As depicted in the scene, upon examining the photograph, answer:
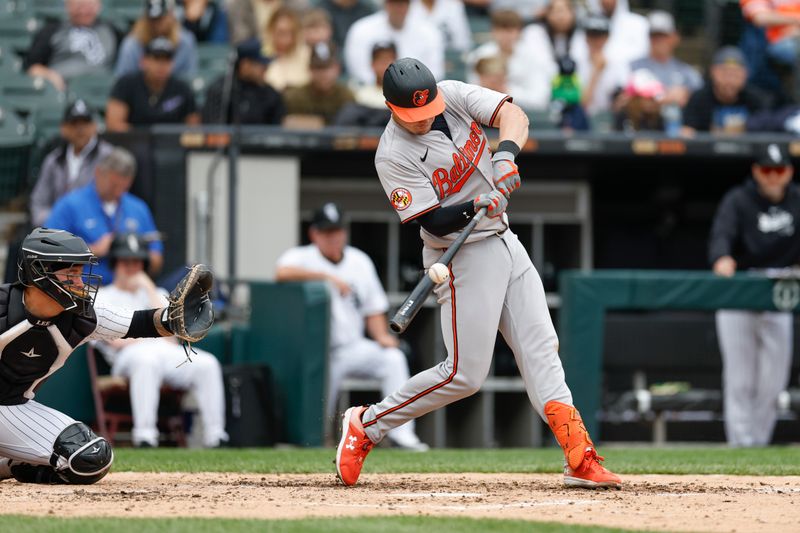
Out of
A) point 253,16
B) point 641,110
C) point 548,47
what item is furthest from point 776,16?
point 253,16

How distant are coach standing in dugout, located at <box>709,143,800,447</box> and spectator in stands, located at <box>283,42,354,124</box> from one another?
2852 millimetres

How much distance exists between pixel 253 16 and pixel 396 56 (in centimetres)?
150

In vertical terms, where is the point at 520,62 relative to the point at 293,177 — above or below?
above

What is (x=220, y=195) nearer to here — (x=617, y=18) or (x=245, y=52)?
(x=245, y=52)

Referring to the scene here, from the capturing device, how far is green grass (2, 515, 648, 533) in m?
4.15

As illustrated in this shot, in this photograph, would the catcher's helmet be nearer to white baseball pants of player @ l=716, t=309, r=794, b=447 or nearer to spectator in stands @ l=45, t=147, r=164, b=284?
spectator in stands @ l=45, t=147, r=164, b=284

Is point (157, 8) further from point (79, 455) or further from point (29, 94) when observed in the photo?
point (79, 455)

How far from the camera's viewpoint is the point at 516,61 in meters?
11.1

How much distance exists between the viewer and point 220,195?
9.94 m

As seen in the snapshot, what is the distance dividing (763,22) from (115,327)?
7473 mm

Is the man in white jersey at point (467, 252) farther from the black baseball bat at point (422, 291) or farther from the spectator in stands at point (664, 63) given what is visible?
the spectator in stands at point (664, 63)

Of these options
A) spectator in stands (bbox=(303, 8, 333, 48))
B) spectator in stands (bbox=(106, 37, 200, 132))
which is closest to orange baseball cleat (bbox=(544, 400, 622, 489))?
spectator in stands (bbox=(106, 37, 200, 132))

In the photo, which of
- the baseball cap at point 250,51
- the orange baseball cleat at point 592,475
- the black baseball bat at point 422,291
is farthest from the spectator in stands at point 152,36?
the orange baseball cleat at point 592,475

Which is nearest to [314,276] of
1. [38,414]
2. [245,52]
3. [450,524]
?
[245,52]
